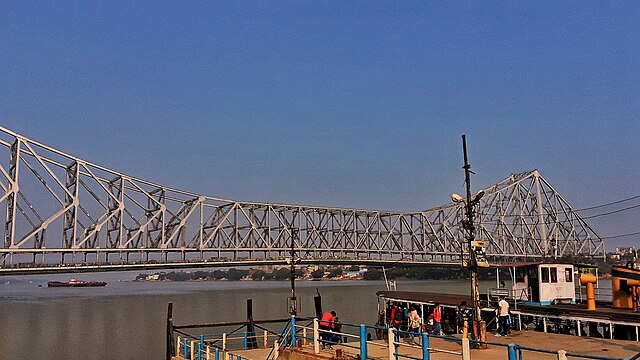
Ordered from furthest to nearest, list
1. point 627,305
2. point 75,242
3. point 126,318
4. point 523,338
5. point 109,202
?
point 109,202 → point 75,242 → point 126,318 → point 627,305 → point 523,338

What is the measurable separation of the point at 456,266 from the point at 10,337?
326ft

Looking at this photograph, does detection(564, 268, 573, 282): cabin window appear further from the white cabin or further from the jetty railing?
the jetty railing

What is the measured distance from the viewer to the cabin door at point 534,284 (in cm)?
3769

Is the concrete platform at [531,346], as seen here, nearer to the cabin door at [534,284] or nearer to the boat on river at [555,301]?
the boat on river at [555,301]

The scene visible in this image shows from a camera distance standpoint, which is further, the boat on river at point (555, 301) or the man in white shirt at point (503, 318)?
the boat on river at point (555, 301)

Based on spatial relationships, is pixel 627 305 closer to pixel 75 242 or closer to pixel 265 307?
pixel 265 307

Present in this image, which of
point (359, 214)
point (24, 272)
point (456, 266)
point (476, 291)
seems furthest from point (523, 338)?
point (359, 214)

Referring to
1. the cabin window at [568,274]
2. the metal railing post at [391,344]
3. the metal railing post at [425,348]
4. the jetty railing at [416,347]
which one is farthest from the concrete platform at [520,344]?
the cabin window at [568,274]

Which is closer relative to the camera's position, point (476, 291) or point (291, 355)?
point (291, 355)

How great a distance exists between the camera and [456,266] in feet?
446

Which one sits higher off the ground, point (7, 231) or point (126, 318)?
→ point (7, 231)

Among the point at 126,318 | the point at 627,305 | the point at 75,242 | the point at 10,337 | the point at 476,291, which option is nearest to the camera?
the point at 476,291

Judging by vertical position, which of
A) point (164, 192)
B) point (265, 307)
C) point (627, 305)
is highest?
point (164, 192)

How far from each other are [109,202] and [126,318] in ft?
195
